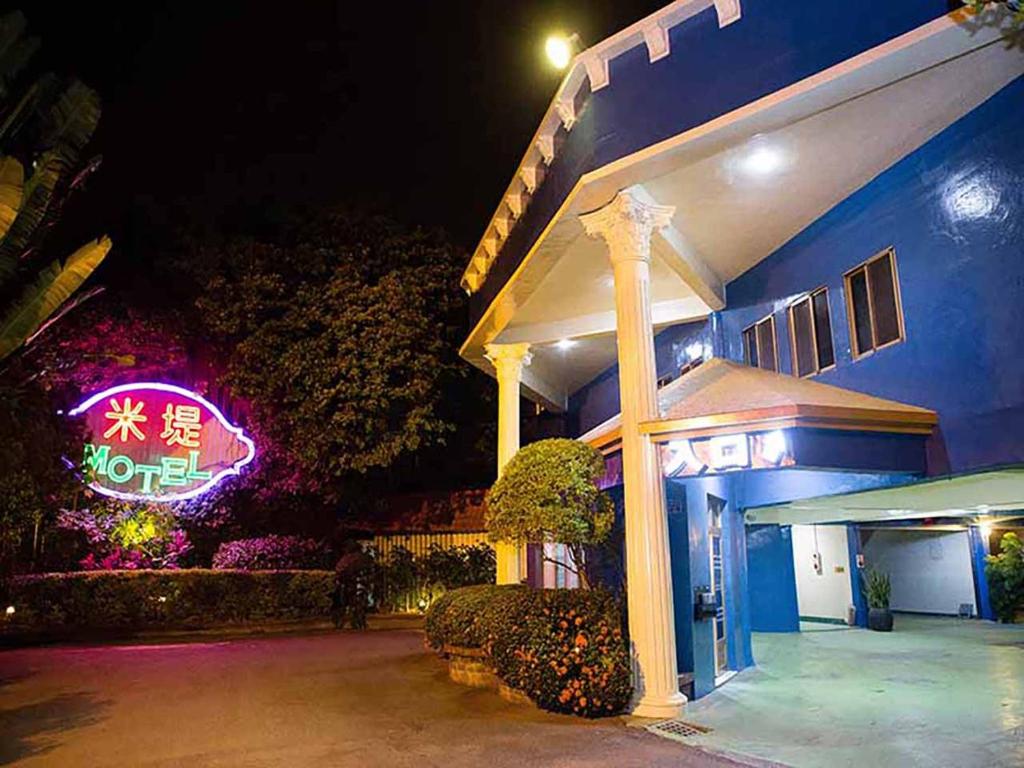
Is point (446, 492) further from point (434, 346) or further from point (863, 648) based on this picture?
point (863, 648)

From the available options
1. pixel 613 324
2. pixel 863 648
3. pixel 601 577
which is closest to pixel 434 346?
pixel 613 324

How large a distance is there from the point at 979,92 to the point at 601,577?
7.15 meters

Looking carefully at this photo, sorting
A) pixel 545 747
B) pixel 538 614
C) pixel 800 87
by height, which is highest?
pixel 800 87

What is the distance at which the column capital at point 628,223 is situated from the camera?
31.4 ft

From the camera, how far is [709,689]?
9648 mm

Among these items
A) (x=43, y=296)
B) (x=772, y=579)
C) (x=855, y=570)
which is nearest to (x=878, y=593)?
(x=855, y=570)

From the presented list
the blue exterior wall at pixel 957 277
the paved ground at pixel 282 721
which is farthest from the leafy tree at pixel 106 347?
the blue exterior wall at pixel 957 277

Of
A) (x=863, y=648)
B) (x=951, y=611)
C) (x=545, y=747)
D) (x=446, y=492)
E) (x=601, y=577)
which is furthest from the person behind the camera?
(x=446, y=492)

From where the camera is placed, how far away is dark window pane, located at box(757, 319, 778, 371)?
39.8 ft

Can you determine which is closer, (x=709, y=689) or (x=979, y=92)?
(x=979, y=92)

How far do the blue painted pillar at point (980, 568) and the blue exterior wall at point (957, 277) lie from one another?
1166cm

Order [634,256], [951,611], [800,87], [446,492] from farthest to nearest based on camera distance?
[446,492] → [951,611] → [634,256] → [800,87]

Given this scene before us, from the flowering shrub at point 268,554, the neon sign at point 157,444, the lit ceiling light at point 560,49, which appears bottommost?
the flowering shrub at point 268,554

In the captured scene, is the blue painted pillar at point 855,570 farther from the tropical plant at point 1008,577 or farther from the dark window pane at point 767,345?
the dark window pane at point 767,345
